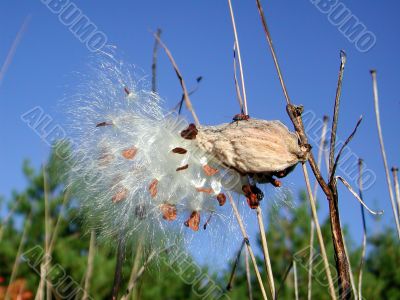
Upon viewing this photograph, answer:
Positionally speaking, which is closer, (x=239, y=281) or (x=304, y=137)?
(x=304, y=137)

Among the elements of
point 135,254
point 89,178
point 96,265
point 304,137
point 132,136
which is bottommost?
point 96,265

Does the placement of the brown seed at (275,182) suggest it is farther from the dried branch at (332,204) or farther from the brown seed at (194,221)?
the brown seed at (194,221)

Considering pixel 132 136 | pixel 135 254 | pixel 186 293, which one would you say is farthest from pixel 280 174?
pixel 186 293

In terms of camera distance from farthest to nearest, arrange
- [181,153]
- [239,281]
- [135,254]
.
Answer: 1. [239,281]
2. [135,254]
3. [181,153]

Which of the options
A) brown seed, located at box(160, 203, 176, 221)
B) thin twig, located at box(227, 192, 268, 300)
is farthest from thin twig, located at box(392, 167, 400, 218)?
brown seed, located at box(160, 203, 176, 221)

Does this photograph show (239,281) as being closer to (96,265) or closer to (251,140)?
(96,265)

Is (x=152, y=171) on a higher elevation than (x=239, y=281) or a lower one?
higher
